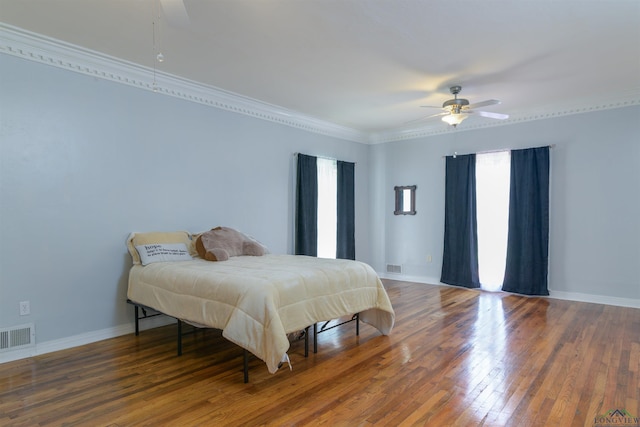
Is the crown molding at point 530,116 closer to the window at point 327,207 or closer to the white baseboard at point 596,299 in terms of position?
the window at point 327,207

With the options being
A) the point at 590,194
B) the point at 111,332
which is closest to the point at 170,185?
the point at 111,332

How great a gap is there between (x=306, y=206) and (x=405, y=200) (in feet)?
6.94

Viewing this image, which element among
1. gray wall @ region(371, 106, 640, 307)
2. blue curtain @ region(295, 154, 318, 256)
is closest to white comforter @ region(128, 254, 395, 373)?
blue curtain @ region(295, 154, 318, 256)

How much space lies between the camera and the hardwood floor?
7.27 ft

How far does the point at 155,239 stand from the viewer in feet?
12.4

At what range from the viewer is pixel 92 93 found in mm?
3553

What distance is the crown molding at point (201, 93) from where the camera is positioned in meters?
3.17

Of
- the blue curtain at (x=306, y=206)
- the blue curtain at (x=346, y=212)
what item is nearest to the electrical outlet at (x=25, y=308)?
the blue curtain at (x=306, y=206)

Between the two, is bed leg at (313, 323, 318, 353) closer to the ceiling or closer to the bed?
the bed

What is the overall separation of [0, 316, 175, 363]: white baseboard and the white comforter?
1.36ft

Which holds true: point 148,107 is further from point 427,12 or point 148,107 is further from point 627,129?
point 627,129

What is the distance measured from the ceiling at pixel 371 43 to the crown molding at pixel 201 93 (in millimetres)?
99

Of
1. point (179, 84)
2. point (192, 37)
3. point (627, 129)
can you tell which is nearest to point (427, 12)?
point (192, 37)

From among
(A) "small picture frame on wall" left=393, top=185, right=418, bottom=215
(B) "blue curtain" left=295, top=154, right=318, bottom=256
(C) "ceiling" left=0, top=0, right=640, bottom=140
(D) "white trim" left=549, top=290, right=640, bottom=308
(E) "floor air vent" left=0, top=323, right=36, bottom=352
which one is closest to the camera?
(C) "ceiling" left=0, top=0, right=640, bottom=140
